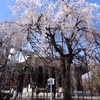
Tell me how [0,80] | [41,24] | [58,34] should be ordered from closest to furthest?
[41,24] < [58,34] < [0,80]

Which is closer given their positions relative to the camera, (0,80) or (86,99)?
(0,80)

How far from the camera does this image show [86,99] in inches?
550

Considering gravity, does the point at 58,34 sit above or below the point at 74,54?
above

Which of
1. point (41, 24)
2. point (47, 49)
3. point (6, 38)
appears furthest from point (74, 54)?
point (6, 38)

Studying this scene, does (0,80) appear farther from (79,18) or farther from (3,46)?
(79,18)

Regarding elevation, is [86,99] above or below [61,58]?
below

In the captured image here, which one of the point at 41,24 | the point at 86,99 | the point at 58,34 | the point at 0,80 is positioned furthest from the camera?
the point at 86,99

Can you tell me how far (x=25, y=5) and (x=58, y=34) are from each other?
8.08ft

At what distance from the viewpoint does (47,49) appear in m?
11.1

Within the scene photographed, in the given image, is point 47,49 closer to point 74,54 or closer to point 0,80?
point 74,54

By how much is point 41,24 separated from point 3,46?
2404mm

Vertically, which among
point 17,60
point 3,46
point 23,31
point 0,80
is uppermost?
point 23,31

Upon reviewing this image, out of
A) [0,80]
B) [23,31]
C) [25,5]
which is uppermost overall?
[25,5]

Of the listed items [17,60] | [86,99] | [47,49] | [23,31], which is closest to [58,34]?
[47,49]
